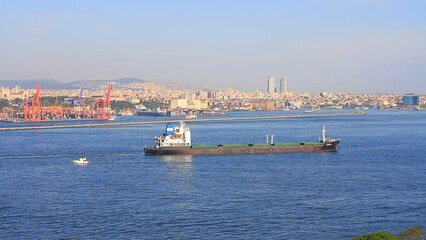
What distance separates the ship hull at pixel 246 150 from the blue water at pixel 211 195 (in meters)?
0.84

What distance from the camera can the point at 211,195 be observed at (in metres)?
17.4

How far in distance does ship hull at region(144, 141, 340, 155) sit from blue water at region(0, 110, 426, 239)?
0.84 m

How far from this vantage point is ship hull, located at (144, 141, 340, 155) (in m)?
28.3

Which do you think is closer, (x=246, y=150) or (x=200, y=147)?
(x=200, y=147)

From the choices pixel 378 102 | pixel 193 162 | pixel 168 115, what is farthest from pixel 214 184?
pixel 378 102

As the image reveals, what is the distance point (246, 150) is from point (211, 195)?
38.5 feet

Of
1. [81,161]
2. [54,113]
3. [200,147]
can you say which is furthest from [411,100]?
[81,161]

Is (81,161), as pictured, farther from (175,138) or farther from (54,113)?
(54,113)

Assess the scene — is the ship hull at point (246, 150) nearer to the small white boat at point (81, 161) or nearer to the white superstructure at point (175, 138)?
the white superstructure at point (175, 138)

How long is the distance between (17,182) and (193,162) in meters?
7.05

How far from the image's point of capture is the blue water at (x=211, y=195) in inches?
541

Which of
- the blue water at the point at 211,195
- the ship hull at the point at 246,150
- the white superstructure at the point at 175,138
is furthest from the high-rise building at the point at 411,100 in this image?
the white superstructure at the point at 175,138

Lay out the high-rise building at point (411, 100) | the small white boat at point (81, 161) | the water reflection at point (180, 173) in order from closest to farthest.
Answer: the water reflection at point (180, 173) < the small white boat at point (81, 161) < the high-rise building at point (411, 100)

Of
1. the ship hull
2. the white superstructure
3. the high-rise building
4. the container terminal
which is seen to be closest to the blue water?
the ship hull
